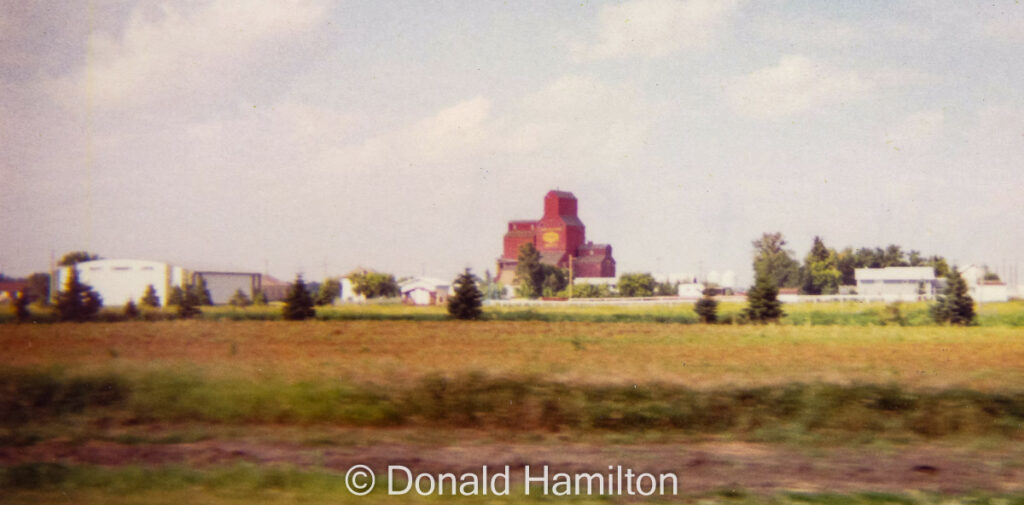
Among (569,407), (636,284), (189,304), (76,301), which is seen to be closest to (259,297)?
(189,304)

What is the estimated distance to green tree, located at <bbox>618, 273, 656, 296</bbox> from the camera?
42062 mm

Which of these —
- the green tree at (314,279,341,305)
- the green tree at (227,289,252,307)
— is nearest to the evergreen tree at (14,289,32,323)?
the green tree at (227,289,252,307)

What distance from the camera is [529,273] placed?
48.9 meters

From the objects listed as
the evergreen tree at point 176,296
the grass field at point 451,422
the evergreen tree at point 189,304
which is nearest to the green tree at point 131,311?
the evergreen tree at point 176,296

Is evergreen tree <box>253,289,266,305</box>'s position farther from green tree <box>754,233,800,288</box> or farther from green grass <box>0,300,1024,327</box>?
green tree <box>754,233,800,288</box>

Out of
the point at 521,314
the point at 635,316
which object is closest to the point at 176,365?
the point at 521,314

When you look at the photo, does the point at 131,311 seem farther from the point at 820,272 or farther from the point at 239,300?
the point at 820,272

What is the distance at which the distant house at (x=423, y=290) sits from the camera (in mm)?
52188

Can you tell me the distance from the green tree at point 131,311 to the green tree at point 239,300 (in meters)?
5.04

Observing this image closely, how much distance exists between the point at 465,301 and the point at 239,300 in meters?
11.2

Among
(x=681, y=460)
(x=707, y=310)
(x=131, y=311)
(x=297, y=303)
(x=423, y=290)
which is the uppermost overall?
(x=423, y=290)

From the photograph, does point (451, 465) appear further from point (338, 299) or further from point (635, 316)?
point (338, 299)

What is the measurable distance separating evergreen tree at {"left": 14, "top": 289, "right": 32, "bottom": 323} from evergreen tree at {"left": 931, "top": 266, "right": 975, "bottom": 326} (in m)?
34.3

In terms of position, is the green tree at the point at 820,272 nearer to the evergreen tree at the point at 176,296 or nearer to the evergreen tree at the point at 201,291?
the evergreen tree at the point at 201,291
